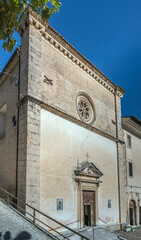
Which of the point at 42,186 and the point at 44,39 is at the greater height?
the point at 44,39

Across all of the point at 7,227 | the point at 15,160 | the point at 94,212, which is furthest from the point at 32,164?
the point at 94,212

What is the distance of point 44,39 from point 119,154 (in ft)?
33.0

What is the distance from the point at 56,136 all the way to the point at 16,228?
18.2 ft

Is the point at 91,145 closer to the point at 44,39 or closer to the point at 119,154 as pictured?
the point at 119,154

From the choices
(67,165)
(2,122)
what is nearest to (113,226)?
(67,165)

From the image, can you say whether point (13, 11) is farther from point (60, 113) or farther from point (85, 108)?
point (85, 108)

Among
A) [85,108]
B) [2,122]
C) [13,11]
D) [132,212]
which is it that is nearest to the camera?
[13,11]

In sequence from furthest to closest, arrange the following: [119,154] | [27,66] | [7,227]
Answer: [119,154]
[27,66]
[7,227]

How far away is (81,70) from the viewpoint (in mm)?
16250

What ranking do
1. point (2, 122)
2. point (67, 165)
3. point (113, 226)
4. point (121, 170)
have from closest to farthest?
point (67, 165) < point (2, 122) < point (113, 226) < point (121, 170)

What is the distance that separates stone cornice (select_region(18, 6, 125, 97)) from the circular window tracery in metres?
2.02

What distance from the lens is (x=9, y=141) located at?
12.6 m

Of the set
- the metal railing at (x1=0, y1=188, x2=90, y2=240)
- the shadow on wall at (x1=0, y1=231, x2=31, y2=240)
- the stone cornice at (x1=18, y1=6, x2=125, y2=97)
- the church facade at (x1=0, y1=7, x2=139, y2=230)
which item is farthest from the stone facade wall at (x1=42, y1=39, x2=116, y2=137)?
the shadow on wall at (x1=0, y1=231, x2=31, y2=240)

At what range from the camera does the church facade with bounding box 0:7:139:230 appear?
36.9 ft
